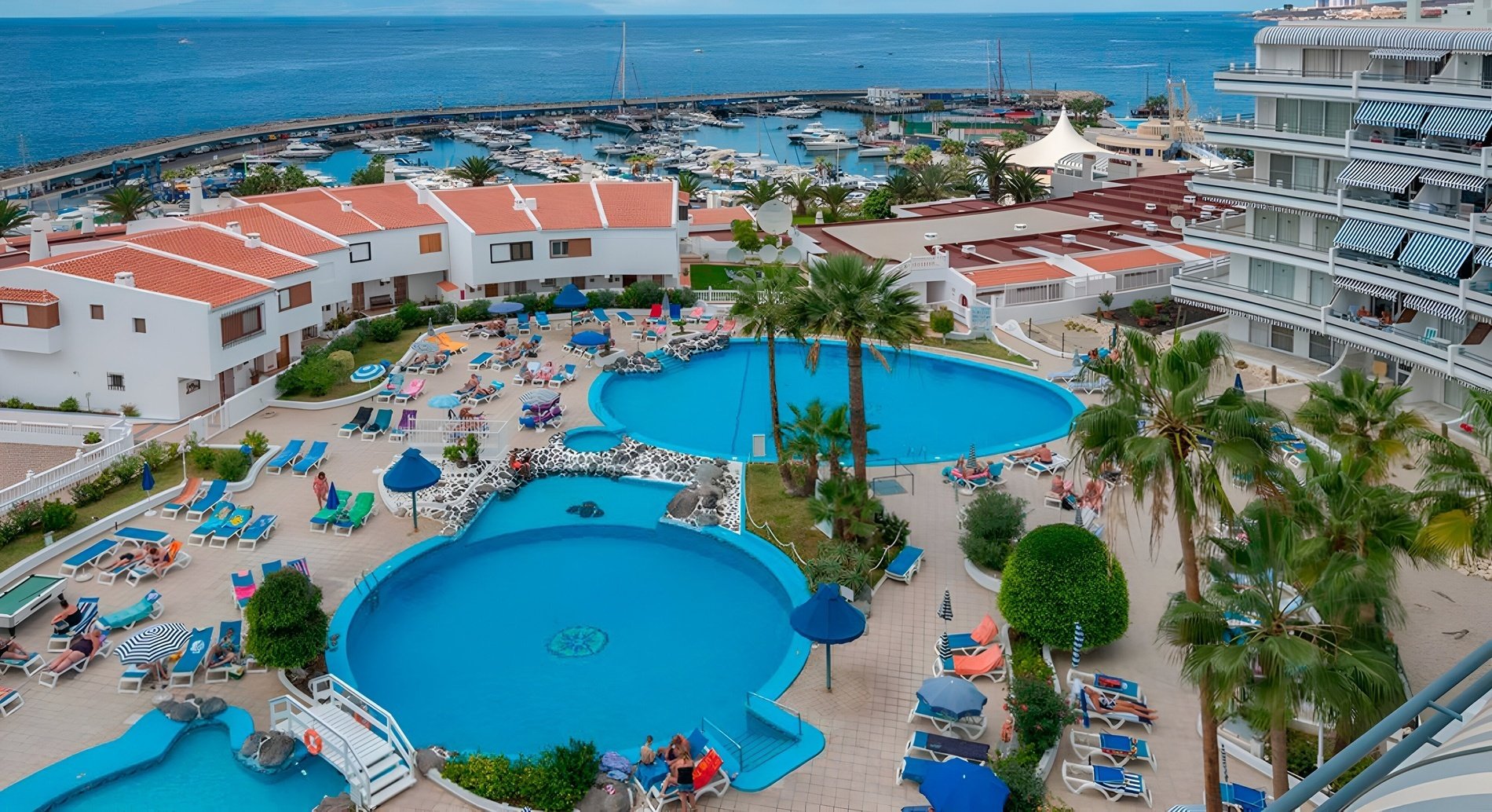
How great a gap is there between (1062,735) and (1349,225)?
76.4 feet

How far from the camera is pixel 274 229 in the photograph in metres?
44.2

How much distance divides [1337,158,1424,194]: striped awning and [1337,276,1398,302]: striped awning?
8.81 feet

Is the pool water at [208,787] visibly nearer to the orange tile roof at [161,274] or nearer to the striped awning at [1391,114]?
the orange tile roof at [161,274]

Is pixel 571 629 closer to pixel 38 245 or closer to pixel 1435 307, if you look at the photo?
pixel 1435 307

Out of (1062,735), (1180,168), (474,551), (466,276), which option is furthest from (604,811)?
(1180,168)

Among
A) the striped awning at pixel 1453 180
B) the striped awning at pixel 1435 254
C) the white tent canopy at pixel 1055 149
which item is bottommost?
the striped awning at pixel 1435 254

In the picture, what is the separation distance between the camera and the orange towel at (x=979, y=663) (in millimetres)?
20969

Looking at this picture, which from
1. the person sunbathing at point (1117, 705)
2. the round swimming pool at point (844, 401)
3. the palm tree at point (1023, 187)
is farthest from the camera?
the palm tree at point (1023, 187)

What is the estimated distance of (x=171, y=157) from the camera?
369 feet

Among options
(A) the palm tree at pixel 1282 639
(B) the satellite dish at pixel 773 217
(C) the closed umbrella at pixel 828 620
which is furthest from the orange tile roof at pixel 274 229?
(A) the palm tree at pixel 1282 639

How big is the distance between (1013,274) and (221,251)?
94.4 feet

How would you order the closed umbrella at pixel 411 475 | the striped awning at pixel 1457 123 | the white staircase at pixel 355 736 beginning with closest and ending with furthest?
1. the white staircase at pixel 355 736
2. the closed umbrella at pixel 411 475
3. the striped awning at pixel 1457 123

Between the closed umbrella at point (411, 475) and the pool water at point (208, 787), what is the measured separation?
833cm

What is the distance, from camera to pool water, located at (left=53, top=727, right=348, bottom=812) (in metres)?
18.4
